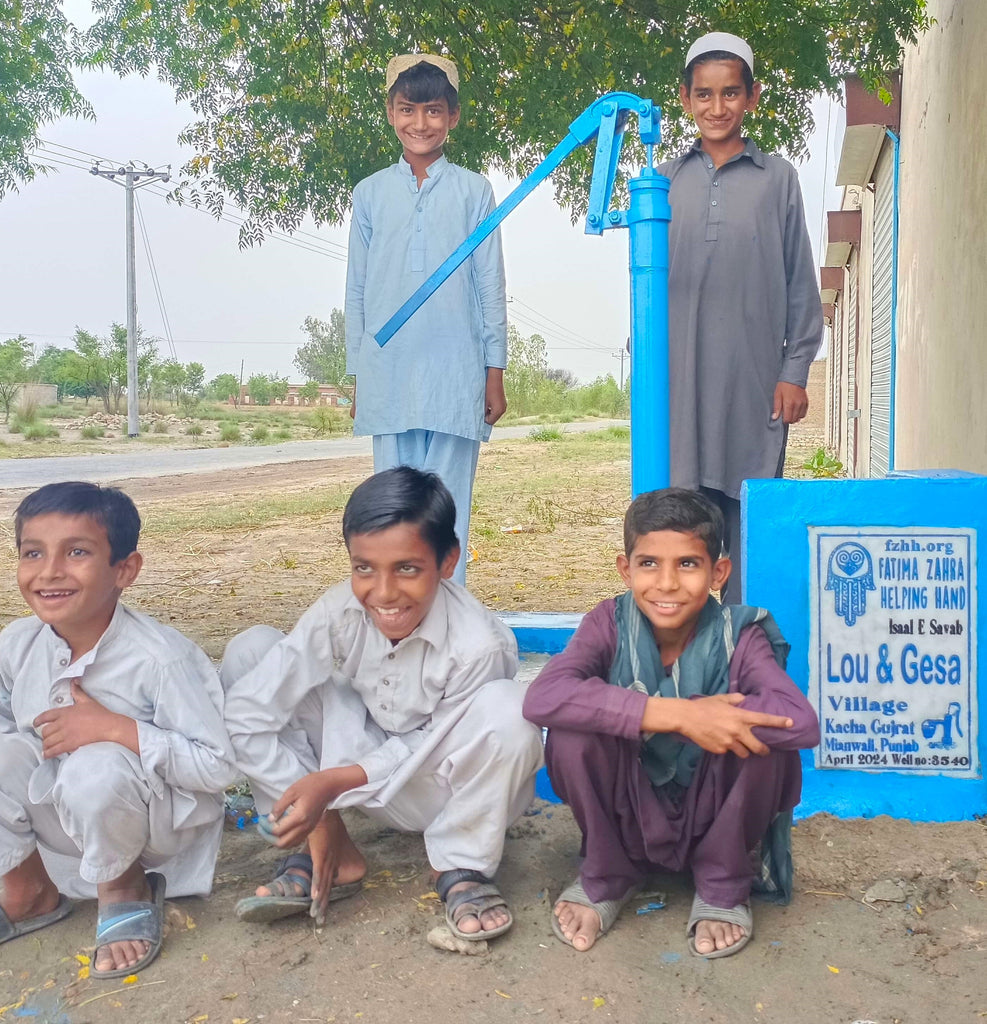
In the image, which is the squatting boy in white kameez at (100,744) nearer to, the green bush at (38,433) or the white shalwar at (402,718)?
the white shalwar at (402,718)

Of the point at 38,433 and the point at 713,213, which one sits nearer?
the point at 713,213

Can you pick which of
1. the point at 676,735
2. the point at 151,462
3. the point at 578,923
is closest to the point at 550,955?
the point at 578,923

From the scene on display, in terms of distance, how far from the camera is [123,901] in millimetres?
1864

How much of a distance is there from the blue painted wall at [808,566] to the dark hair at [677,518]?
31 cm

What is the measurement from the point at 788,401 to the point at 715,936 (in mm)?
1339

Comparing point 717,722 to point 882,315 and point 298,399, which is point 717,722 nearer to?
point 882,315

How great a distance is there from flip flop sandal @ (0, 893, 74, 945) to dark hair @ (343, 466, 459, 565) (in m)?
0.87

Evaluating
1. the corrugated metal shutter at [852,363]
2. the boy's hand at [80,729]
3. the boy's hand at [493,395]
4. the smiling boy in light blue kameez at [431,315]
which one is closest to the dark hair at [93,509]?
the boy's hand at [80,729]

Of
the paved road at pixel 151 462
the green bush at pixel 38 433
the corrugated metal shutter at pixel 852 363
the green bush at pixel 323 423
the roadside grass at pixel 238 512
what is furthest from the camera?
the green bush at pixel 323 423

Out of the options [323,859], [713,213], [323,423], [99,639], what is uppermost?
[713,213]

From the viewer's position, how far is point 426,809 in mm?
2043

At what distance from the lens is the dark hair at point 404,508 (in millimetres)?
1975

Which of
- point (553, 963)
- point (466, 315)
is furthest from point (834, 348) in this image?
point (553, 963)

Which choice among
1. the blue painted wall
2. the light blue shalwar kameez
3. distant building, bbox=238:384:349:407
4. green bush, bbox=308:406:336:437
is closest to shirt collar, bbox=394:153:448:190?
the light blue shalwar kameez
